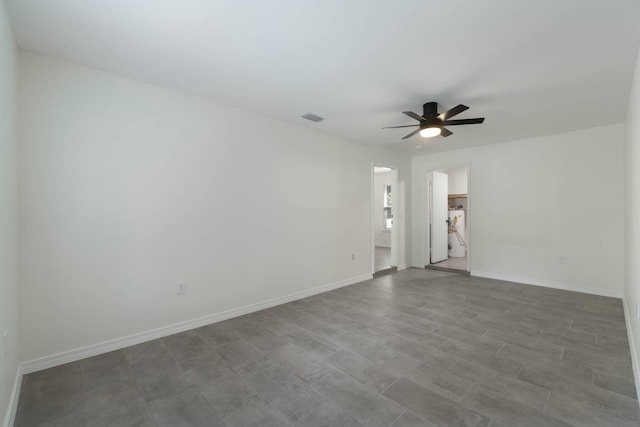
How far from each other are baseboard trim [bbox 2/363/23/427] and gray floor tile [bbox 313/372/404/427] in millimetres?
1814

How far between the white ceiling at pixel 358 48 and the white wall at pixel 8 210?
342mm

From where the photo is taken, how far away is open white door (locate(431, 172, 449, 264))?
620 centimetres

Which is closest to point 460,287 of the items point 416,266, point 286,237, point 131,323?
point 416,266

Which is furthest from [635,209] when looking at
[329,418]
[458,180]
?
[458,180]

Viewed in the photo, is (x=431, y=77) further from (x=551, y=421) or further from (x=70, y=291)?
(x=70, y=291)

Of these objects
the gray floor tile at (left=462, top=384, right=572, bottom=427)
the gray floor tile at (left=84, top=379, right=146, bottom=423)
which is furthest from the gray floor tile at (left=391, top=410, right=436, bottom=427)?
the gray floor tile at (left=84, top=379, right=146, bottom=423)

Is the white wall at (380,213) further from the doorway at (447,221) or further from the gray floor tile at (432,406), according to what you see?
the gray floor tile at (432,406)

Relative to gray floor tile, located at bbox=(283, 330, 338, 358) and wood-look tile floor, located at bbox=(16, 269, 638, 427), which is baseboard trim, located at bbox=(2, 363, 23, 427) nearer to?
wood-look tile floor, located at bbox=(16, 269, 638, 427)

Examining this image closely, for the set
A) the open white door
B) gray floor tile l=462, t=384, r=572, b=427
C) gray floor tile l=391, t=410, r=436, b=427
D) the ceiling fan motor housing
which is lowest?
gray floor tile l=391, t=410, r=436, b=427

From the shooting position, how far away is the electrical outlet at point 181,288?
9.66ft

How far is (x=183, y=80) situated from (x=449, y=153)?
4929 millimetres

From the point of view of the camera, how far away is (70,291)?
2.37 meters

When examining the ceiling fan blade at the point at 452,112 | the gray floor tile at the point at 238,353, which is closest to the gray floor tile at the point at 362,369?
the gray floor tile at the point at 238,353

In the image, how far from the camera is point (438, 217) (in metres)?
A: 6.39
